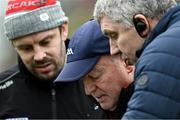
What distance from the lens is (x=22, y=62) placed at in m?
3.73

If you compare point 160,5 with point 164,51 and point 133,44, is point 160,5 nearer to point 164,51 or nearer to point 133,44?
point 133,44

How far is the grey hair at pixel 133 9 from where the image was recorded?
2352 mm

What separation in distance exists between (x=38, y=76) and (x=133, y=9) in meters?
1.47

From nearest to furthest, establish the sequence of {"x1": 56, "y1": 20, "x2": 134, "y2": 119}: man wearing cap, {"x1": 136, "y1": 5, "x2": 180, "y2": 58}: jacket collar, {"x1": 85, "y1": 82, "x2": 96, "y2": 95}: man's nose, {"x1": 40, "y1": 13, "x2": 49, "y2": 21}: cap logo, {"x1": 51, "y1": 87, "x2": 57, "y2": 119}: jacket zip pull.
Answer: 1. {"x1": 136, "y1": 5, "x2": 180, "y2": 58}: jacket collar
2. {"x1": 56, "y1": 20, "x2": 134, "y2": 119}: man wearing cap
3. {"x1": 85, "y1": 82, "x2": 96, "y2": 95}: man's nose
4. {"x1": 51, "y1": 87, "x2": 57, "y2": 119}: jacket zip pull
5. {"x1": 40, "y1": 13, "x2": 49, "y2": 21}: cap logo

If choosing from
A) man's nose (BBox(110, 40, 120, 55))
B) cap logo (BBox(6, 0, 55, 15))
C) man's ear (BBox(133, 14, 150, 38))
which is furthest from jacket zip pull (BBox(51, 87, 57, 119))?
man's ear (BBox(133, 14, 150, 38))

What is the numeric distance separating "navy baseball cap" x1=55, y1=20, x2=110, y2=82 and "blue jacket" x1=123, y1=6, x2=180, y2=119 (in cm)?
71

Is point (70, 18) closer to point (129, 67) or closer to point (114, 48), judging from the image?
point (129, 67)

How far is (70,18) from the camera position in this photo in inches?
326

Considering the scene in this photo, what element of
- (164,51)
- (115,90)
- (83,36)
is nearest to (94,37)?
(83,36)

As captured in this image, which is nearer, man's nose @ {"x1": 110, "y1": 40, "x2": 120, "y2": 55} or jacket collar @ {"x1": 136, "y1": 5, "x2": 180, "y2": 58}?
jacket collar @ {"x1": 136, "y1": 5, "x2": 180, "y2": 58}

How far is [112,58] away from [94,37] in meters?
0.13

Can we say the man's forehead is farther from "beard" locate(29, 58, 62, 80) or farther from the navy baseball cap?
the navy baseball cap

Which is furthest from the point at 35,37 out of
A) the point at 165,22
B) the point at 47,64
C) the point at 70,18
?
the point at 70,18

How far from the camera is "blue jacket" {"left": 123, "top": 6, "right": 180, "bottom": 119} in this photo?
2.00m
